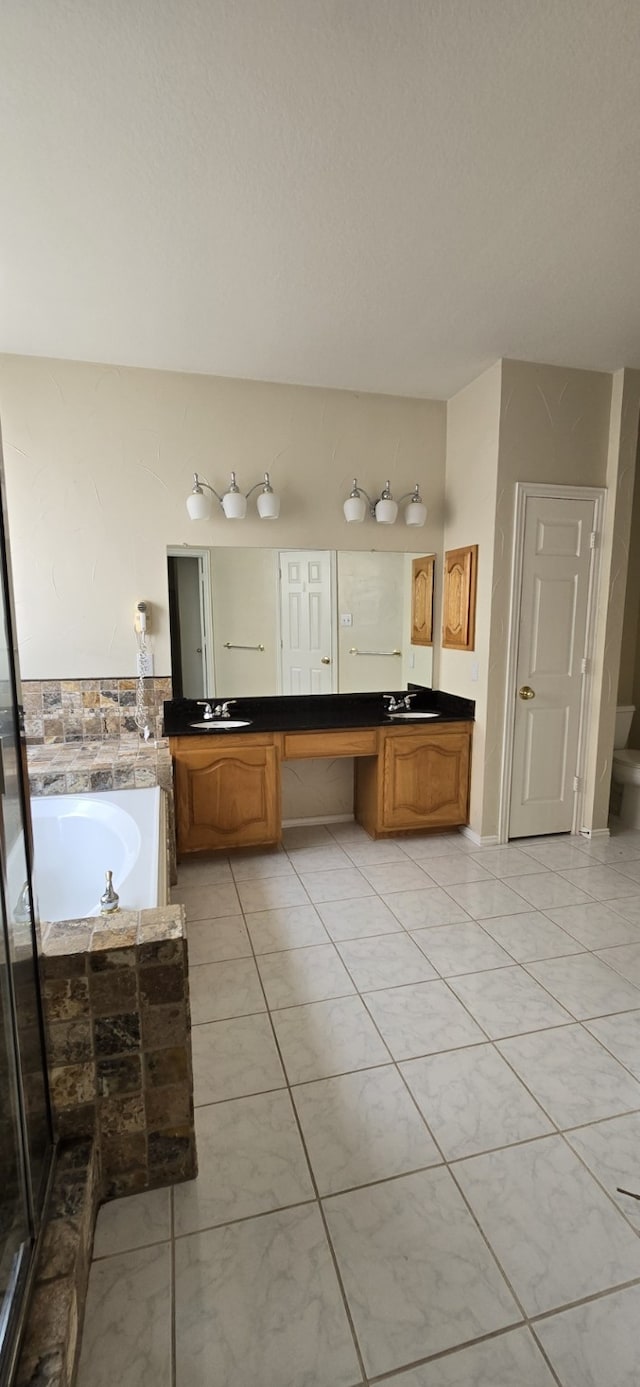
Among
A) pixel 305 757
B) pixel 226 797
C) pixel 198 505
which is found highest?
pixel 198 505

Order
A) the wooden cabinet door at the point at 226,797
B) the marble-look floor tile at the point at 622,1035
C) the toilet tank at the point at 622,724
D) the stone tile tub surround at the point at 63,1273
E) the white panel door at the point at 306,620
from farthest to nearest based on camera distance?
the toilet tank at the point at 622,724, the white panel door at the point at 306,620, the wooden cabinet door at the point at 226,797, the marble-look floor tile at the point at 622,1035, the stone tile tub surround at the point at 63,1273

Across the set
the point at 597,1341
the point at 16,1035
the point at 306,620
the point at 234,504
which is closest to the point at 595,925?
the point at 597,1341

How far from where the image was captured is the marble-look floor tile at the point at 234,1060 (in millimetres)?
1576

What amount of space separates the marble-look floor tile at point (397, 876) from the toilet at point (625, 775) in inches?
59.3

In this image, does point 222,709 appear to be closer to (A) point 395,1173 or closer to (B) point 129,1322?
(A) point 395,1173

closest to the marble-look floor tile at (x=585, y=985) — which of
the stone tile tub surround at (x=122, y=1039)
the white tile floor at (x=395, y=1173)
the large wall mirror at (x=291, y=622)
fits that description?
the white tile floor at (x=395, y=1173)

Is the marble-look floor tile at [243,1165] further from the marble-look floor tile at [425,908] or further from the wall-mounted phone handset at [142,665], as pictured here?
the wall-mounted phone handset at [142,665]

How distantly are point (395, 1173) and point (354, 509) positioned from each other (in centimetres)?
288

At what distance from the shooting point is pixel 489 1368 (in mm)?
988

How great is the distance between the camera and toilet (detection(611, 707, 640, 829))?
136 inches

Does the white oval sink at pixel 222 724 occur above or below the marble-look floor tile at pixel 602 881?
above

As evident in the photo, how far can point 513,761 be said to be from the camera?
3.22m

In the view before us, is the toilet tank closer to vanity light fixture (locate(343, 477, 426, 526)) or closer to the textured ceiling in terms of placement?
vanity light fixture (locate(343, 477, 426, 526))

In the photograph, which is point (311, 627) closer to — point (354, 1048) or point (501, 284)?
point (501, 284)
